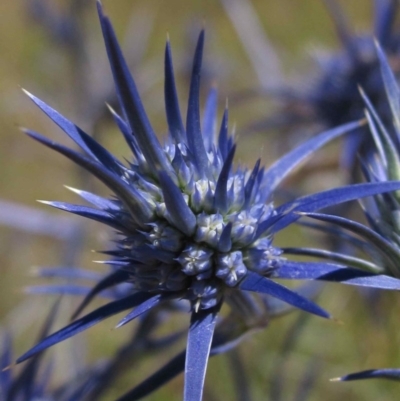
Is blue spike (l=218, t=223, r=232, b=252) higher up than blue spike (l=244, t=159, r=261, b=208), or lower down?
lower down

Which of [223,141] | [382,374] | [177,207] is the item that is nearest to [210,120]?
[223,141]

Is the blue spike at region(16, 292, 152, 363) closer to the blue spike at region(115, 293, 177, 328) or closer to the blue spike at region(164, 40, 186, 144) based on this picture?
the blue spike at region(115, 293, 177, 328)

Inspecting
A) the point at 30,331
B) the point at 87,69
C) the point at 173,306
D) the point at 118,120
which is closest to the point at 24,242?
the point at 30,331

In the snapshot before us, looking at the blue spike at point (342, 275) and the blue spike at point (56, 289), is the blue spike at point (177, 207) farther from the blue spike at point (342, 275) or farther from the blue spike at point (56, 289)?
the blue spike at point (56, 289)

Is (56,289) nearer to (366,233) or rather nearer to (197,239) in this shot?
(197,239)

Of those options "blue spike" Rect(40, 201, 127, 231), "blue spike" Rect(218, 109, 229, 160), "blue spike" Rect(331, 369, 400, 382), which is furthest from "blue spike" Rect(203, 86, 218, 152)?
"blue spike" Rect(331, 369, 400, 382)

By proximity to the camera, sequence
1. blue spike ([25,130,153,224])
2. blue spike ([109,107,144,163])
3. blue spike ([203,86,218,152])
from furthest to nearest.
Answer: blue spike ([203,86,218,152]), blue spike ([109,107,144,163]), blue spike ([25,130,153,224])

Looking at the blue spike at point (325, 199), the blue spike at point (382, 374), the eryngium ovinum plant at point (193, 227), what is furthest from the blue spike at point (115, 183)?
the blue spike at point (382, 374)
